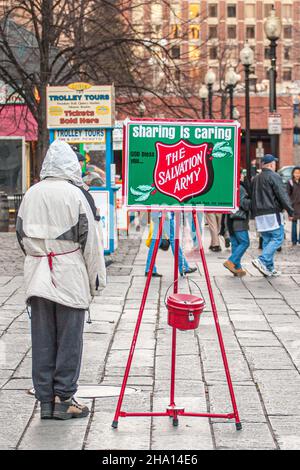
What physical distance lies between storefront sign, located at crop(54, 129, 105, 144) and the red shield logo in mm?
11556

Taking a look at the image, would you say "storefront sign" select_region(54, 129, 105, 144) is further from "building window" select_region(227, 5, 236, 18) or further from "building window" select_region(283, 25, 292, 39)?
"building window" select_region(227, 5, 236, 18)

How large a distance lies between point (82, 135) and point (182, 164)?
459 inches

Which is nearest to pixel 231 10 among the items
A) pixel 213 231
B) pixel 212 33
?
pixel 212 33

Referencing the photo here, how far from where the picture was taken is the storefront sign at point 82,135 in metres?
18.2

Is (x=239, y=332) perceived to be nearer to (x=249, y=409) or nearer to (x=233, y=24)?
(x=249, y=409)

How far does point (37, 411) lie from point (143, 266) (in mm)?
10189

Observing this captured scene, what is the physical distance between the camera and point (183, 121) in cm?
681


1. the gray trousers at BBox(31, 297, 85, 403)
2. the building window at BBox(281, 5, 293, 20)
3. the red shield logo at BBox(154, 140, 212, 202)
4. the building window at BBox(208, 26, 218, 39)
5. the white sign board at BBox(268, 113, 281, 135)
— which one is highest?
the building window at BBox(281, 5, 293, 20)

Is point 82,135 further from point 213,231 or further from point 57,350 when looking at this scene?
point 57,350

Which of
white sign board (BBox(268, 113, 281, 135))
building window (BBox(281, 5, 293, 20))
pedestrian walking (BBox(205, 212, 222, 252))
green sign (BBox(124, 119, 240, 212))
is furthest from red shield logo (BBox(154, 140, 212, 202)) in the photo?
building window (BBox(281, 5, 293, 20))

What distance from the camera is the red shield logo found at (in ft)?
22.0

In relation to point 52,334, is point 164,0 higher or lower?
higher

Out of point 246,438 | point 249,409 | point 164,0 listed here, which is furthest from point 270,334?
point 164,0

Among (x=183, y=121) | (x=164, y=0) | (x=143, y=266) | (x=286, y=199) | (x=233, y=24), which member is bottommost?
(x=143, y=266)
